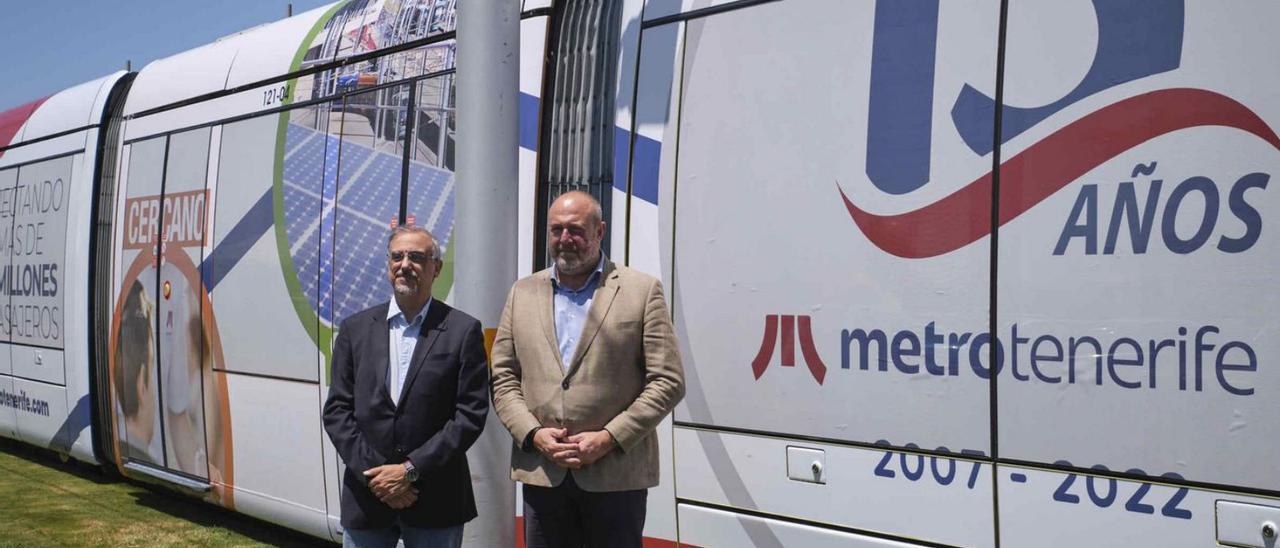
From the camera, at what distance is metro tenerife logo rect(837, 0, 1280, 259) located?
10.3ft

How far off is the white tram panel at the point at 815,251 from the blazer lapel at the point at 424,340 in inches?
36.1

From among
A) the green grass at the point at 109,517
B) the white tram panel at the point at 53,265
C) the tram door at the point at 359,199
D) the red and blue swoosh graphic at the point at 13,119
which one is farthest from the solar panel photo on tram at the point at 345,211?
the red and blue swoosh graphic at the point at 13,119

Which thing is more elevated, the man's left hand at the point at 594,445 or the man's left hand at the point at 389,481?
the man's left hand at the point at 594,445

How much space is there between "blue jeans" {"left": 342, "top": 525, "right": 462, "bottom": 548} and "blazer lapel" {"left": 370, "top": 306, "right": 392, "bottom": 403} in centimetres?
43

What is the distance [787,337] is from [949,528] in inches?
31.2

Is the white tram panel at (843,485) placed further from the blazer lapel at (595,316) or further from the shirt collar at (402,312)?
the shirt collar at (402,312)

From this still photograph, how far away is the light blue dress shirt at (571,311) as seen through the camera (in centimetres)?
361

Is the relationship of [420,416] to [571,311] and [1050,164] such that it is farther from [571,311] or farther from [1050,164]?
[1050,164]

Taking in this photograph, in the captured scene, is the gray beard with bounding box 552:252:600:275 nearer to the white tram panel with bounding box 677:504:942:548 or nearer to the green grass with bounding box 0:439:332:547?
the white tram panel with bounding box 677:504:942:548

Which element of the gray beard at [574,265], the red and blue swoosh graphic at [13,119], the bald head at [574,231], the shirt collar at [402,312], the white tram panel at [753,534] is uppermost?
the red and blue swoosh graphic at [13,119]

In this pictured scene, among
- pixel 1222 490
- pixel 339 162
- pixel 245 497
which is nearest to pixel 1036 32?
pixel 1222 490

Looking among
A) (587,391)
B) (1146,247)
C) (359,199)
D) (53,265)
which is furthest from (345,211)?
(53,265)

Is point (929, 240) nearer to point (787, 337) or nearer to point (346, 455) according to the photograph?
point (787, 337)

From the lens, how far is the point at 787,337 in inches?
154
